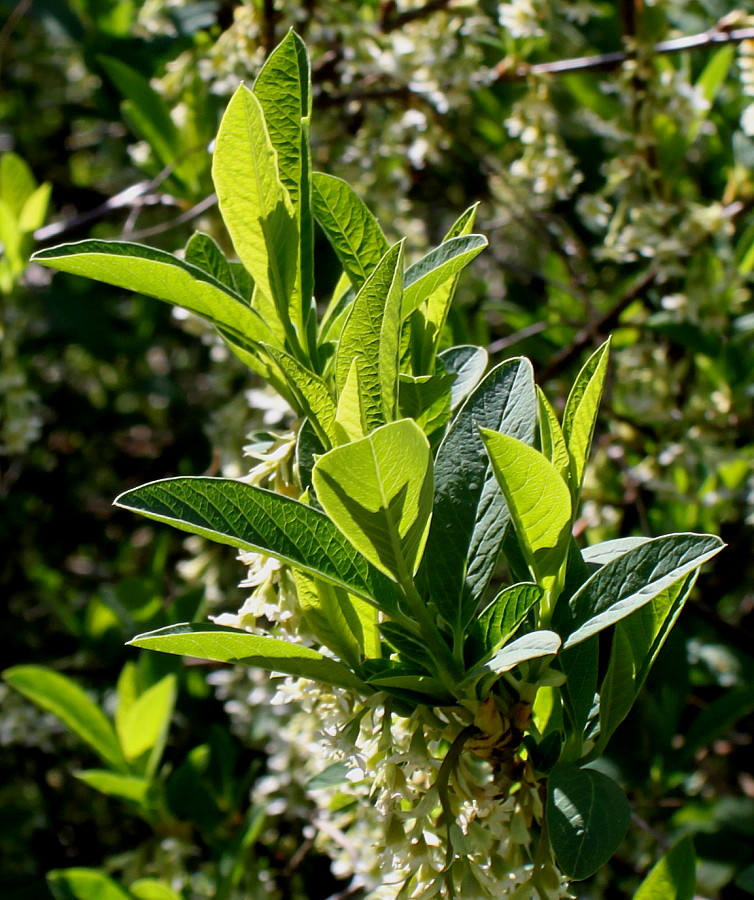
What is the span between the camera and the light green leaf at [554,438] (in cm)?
80

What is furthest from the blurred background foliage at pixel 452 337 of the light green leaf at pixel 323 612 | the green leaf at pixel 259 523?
the green leaf at pixel 259 523

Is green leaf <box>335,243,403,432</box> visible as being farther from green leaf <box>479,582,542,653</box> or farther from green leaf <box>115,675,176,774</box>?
green leaf <box>115,675,176,774</box>

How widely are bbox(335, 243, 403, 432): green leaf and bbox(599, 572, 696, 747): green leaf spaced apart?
28 centimetres

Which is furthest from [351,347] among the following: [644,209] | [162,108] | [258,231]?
[162,108]

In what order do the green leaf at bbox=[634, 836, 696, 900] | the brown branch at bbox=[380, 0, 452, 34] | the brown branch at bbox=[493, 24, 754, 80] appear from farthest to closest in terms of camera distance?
the brown branch at bbox=[380, 0, 452, 34]
the brown branch at bbox=[493, 24, 754, 80]
the green leaf at bbox=[634, 836, 696, 900]

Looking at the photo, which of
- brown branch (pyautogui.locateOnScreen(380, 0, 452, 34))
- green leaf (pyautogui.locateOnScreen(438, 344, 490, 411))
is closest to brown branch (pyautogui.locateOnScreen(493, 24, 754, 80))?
brown branch (pyautogui.locateOnScreen(380, 0, 452, 34))

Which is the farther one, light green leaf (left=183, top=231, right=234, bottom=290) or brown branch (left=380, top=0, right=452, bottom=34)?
brown branch (left=380, top=0, right=452, bottom=34)

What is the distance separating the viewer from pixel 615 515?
6.79ft

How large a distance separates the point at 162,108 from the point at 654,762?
5.61 feet

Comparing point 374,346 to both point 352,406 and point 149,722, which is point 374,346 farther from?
point 149,722

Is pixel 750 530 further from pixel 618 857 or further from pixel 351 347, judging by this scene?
pixel 351 347

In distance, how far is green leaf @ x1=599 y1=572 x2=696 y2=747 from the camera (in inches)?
32.0

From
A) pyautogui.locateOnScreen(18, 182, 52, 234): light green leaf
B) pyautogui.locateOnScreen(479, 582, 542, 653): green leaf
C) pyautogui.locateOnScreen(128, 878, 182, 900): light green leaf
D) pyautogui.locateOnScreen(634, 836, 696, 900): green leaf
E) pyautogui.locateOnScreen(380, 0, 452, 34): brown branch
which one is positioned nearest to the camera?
pyautogui.locateOnScreen(479, 582, 542, 653): green leaf

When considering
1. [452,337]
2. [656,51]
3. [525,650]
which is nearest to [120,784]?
[452,337]
